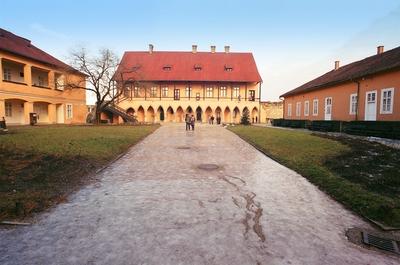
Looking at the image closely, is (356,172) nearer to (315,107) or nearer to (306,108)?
(315,107)

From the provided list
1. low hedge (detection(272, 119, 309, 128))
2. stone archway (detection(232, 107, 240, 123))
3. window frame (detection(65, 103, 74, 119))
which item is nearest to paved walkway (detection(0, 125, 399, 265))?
low hedge (detection(272, 119, 309, 128))

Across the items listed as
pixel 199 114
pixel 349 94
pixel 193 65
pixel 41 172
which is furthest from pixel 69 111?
pixel 349 94

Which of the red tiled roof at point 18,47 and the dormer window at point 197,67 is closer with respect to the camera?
the red tiled roof at point 18,47

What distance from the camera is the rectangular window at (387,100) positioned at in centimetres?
1809

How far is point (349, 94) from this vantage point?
23.2 m

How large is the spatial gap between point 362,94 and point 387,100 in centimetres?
287

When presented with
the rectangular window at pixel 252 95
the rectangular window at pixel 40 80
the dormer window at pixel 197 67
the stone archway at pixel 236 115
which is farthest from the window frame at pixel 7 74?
the rectangular window at pixel 252 95

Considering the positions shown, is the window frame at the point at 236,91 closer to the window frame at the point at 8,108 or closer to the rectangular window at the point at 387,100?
the rectangular window at the point at 387,100

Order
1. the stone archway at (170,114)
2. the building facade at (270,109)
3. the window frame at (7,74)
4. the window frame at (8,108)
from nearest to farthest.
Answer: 1. the window frame at (8,108)
2. the window frame at (7,74)
3. the stone archway at (170,114)
4. the building facade at (270,109)

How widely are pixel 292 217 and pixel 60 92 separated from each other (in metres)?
37.0

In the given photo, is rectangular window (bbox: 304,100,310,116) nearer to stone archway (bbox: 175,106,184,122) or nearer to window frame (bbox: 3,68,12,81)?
stone archway (bbox: 175,106,184,122)

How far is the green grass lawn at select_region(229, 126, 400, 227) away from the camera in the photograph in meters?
5.20

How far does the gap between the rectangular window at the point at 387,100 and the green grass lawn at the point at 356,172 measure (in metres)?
7.72

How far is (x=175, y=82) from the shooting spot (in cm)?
5022
